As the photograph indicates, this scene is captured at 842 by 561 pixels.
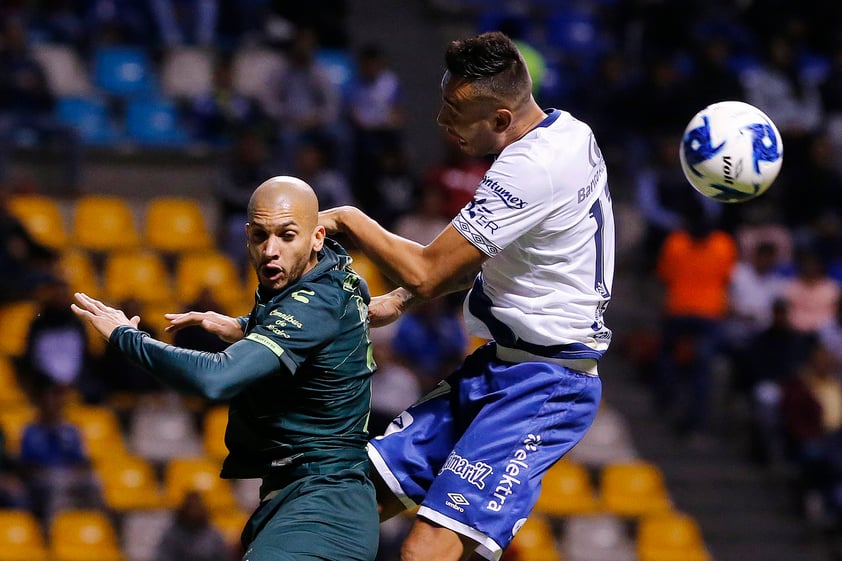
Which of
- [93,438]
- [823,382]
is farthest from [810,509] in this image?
[93,438]

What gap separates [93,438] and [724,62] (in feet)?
27.9

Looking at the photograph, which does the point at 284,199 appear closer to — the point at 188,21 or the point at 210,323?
the point at 210,323

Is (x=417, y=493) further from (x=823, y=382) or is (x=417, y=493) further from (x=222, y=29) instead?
Result: (x=222, y=29)

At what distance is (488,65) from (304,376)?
136cm

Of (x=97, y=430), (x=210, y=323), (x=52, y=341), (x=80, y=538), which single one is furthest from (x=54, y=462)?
(x=210, y=323)

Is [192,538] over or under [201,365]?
under

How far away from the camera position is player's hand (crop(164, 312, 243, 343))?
191 inches

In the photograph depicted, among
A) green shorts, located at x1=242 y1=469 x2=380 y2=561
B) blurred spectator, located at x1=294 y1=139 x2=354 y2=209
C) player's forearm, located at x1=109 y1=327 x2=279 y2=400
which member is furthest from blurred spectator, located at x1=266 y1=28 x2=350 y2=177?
player's forearm, located at x1=109 y1=327 x2=279 y2=400

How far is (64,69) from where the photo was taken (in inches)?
542

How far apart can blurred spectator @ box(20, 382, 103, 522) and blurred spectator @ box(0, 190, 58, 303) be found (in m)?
1.09

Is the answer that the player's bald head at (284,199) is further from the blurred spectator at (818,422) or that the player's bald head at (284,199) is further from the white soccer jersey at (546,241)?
the blurred spectator at (818,422)

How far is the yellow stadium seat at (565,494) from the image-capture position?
12102 mm

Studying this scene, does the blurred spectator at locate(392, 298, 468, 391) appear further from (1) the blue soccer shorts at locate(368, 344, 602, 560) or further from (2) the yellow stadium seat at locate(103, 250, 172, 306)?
(1) the blue soccer shorts at locate(368, 344, 602, 560)

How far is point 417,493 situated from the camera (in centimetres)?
565
